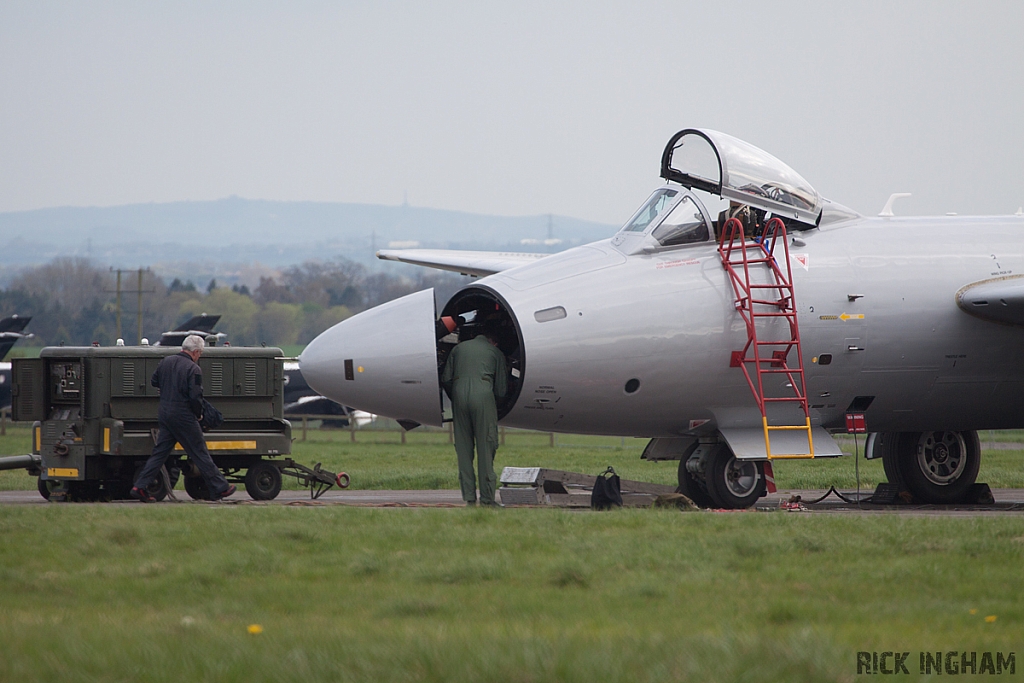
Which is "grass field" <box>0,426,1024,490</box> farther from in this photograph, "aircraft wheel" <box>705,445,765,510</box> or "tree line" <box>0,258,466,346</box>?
"tree line" <box>0,258,466,346</box>

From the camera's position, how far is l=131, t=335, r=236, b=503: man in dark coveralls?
12.8m

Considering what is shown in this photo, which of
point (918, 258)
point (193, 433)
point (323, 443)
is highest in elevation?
point (918, 258)

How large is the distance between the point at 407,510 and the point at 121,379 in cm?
503

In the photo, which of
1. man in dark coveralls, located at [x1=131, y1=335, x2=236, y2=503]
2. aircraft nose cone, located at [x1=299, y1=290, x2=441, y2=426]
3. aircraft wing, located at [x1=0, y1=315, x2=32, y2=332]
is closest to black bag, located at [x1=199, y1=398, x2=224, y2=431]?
man in dark coveralls, located at [x1=131, y1=335, x2=236, y2=503]

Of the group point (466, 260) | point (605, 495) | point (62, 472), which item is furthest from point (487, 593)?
point (466, 260)

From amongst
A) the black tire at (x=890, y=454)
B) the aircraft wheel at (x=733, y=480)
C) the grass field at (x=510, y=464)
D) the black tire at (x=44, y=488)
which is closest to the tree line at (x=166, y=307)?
the grass field at (x=510, y=464)

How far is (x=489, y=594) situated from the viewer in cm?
702

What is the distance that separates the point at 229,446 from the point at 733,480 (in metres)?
6.14

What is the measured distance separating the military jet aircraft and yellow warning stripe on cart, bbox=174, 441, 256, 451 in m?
2.26

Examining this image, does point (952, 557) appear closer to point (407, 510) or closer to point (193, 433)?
point (407, 510)

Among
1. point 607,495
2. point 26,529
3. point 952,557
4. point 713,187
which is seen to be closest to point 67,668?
point 26,529

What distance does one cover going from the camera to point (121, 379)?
47.2 feet

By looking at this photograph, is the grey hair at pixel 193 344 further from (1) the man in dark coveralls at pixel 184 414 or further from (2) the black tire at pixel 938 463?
(2) the black tire at pixel 938 463

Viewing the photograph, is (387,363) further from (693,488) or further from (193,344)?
(693,488)
